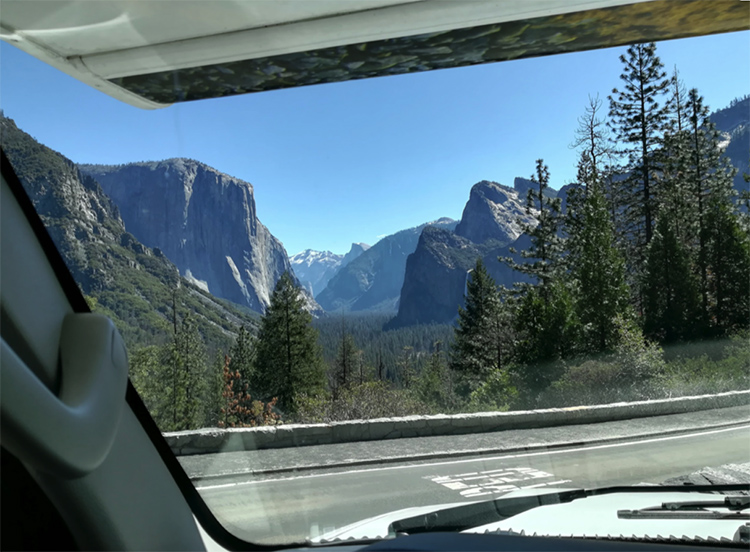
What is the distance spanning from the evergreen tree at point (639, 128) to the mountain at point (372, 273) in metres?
1.50

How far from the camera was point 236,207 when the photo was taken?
7.49ft

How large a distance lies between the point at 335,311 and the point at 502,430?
156cm

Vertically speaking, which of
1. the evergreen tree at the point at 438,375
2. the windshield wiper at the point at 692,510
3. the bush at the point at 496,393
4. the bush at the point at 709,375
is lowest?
the evergreen tree at the point at 438,375

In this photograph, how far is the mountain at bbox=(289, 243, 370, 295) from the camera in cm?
222

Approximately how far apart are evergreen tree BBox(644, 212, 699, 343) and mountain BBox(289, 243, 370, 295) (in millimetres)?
8205

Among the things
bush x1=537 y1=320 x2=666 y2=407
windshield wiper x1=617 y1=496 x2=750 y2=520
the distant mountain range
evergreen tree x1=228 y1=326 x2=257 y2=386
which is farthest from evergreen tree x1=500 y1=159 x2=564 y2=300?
windshield wiper x1=617 y1=496 x2=750 y2=520

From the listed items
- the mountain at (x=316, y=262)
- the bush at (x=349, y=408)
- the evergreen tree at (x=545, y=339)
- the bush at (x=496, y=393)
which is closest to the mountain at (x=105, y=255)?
the mountain at (x=316, y=262)

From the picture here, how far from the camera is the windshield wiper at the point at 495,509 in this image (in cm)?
154

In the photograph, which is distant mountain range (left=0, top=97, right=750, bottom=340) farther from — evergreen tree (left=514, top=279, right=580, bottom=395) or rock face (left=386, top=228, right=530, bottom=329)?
evergreen tree (left=514, top=279, right=580, bottom=395)

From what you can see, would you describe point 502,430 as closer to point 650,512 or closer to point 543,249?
point 650,512

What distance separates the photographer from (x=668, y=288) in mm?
11211

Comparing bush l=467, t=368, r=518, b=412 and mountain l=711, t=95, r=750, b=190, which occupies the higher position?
mountain l=711, t=95, r=750, b=190

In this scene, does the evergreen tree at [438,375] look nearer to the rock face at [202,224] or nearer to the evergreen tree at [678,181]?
the evergreen tree at [678,181]

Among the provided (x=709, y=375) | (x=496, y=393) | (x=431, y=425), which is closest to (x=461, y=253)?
(x=496, y=393)
